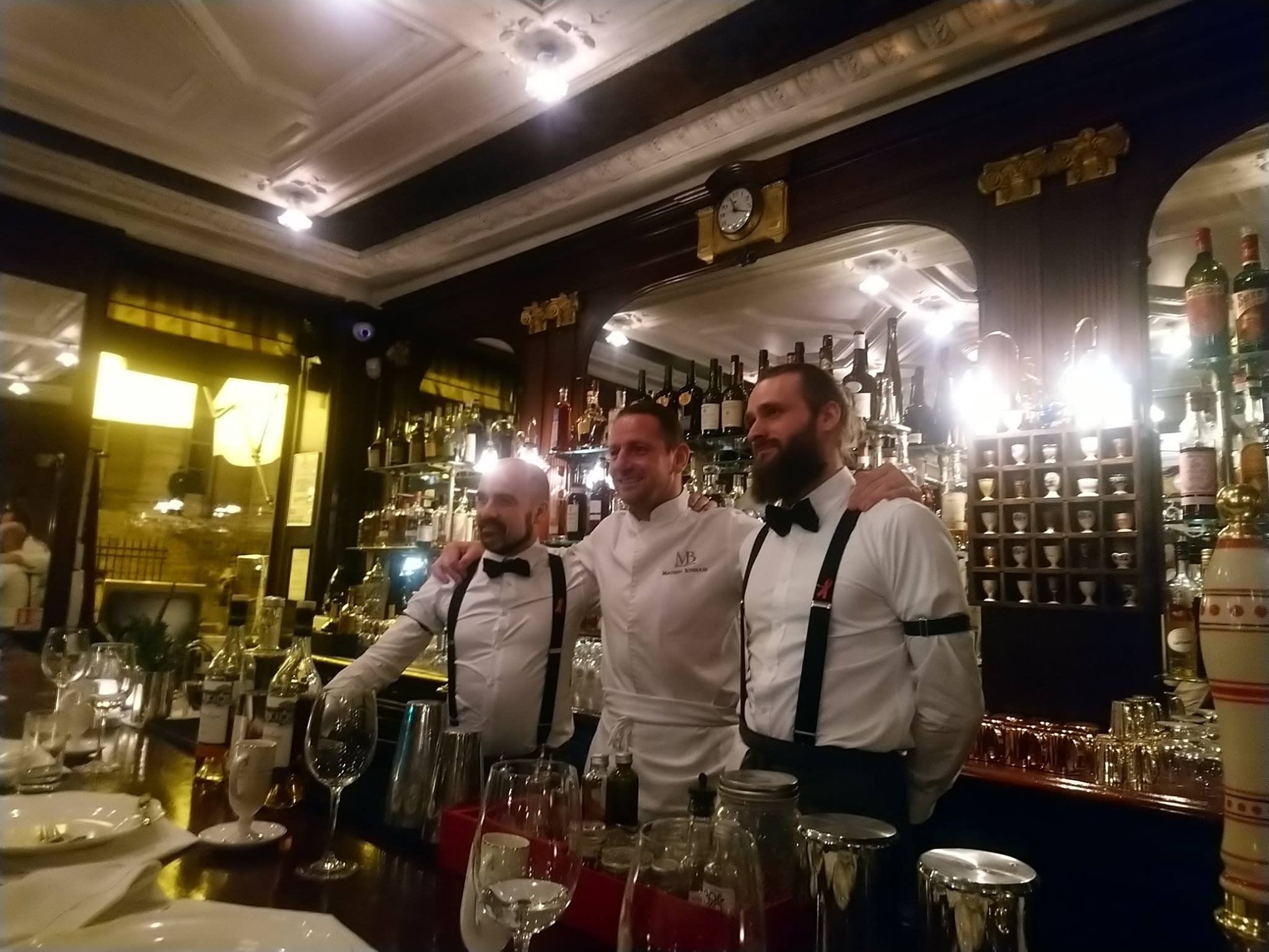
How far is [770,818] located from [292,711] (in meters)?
1.06

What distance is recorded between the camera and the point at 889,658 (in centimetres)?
171

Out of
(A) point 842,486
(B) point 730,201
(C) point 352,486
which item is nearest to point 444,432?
(C) point 352,486

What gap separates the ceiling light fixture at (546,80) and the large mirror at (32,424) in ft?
9.35

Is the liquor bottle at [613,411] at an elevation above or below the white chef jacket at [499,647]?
above

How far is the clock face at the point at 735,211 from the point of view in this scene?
11.1 ft

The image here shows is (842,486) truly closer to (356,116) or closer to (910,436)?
(910,436)

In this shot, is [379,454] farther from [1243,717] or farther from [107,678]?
[1243,717]

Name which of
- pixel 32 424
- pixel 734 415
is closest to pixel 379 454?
pixel 32 424

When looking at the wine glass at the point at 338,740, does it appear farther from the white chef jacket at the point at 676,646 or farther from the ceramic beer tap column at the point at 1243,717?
the ceramic beer tap column at the point at 1243,717

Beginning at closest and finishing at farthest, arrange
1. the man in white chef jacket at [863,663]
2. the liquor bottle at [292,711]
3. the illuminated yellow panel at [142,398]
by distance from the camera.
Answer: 1. the liquor bottle at [292,711]
2. the man in white chef jacket at [863,663]
3. the illuminated yellow panel at [142,398]

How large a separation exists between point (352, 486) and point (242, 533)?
2.03 m

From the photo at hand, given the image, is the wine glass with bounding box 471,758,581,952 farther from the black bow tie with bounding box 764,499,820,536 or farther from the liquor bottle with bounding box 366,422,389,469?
the liquor bottle with bounding box 366,422,389,469

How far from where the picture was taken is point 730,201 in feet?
11.3

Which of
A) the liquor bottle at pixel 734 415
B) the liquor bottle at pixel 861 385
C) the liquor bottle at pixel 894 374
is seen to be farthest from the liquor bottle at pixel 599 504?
the liquor bottle at pixel 894 374
